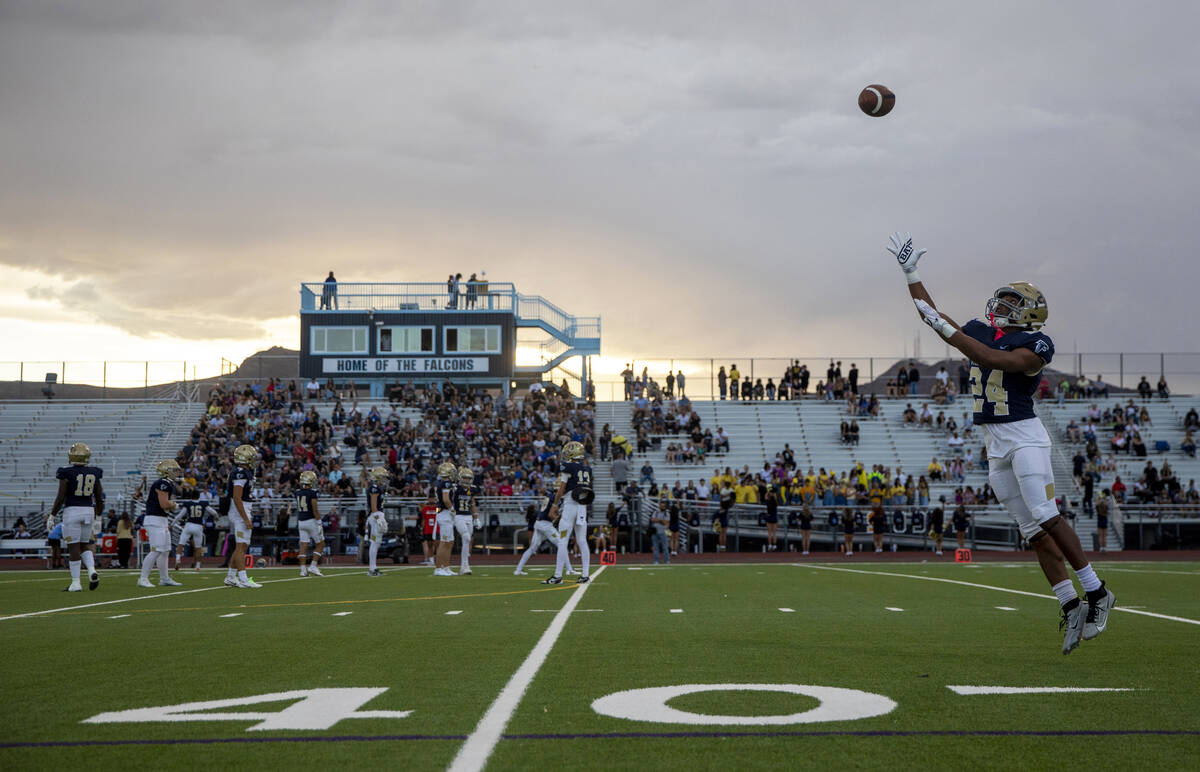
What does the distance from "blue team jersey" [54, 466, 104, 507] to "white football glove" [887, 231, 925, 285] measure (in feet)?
38.3

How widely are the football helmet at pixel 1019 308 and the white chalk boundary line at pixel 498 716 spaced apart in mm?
3823

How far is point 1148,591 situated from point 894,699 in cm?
1026

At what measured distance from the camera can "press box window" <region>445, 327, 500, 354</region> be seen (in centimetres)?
4888

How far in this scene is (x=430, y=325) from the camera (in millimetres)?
49156

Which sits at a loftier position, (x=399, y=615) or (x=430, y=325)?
(x=430, y=325)

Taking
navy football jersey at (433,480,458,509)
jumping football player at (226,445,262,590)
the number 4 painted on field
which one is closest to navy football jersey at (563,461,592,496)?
navy football jersey at (433,480,458,509)

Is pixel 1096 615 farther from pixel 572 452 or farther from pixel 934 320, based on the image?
pixel 572 452

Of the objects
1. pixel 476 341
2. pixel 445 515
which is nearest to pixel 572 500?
pixel 445 515

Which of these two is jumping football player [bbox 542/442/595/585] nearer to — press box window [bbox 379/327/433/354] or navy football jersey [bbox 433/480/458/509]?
navy football jersey [bbox 433/480/458/509]

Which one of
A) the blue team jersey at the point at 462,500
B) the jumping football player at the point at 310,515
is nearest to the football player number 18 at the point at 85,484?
the jumping football player at the point at 310,515

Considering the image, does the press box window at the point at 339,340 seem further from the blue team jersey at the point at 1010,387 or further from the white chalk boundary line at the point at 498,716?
the blue team jersey at the point at 1010,387

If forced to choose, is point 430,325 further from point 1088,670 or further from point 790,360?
point 1088,670

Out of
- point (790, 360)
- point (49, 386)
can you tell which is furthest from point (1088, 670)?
point (49, 386)

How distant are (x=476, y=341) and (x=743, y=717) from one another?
147ft
